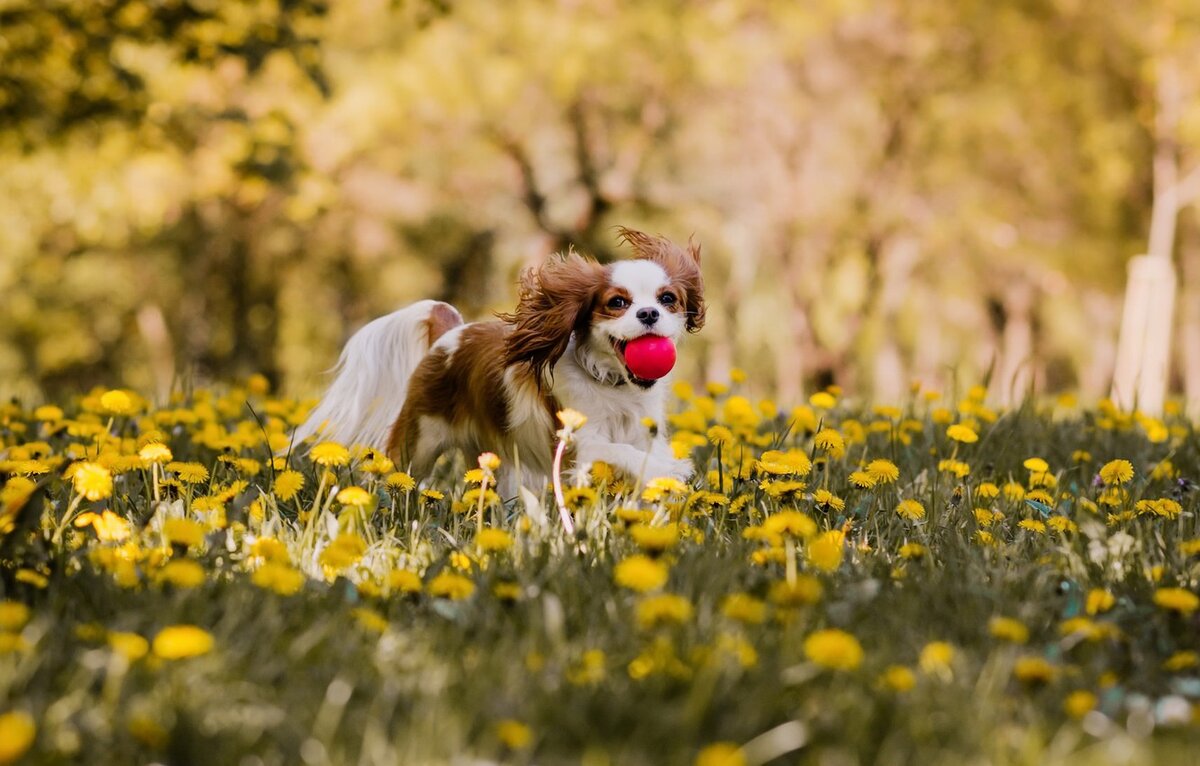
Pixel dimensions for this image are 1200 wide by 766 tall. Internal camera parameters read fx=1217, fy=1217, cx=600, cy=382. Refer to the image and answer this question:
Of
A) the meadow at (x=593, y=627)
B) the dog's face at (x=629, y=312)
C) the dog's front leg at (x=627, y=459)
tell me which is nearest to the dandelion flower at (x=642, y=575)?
the meadow at (x=593, y=627)

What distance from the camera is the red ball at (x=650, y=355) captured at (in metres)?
3.78

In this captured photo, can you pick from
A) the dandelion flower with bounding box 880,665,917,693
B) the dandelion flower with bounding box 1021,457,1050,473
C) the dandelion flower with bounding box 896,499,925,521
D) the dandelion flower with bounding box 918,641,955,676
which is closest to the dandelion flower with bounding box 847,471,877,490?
the dandelion flower with bounding box 896,499,925,521

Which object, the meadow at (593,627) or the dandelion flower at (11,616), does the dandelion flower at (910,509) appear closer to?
the meadow at (593,627)

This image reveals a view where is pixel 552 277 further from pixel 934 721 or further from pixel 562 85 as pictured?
pixel 562 85

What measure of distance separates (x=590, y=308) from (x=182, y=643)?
239 centimetres

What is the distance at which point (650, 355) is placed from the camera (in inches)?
149

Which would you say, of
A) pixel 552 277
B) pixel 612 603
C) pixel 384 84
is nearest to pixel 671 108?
pixel 384 84

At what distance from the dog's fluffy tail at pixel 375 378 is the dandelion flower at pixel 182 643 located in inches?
117

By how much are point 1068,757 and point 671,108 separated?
18.4 m

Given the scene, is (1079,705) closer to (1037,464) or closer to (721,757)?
(721,757)

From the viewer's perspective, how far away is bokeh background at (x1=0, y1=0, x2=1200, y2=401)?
53.8 feet

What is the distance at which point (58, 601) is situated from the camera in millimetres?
2258

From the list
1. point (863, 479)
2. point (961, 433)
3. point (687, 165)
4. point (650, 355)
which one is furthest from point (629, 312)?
point (687, 165)

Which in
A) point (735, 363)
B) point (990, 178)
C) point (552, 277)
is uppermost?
point (990, 178)
